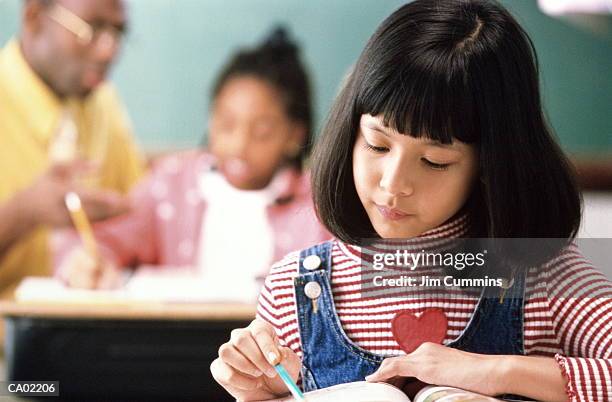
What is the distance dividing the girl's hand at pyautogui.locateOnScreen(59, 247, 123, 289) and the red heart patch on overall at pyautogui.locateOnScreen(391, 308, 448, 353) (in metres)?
1.00

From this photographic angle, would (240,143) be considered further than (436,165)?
Yes

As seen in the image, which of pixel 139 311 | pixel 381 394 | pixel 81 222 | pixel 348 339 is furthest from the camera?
pixel 81 222

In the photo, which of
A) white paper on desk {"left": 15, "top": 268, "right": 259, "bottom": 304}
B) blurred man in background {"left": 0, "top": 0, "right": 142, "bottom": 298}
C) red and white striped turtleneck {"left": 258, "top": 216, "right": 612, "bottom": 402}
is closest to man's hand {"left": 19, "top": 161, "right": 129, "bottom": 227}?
blurred man in background {"left": 0, "top": 0, "right": 142, "bottom": 298}

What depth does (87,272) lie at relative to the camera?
1.70m

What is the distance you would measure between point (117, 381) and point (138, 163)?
408mm

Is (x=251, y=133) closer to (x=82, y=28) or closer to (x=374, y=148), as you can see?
(x=82, y=28)

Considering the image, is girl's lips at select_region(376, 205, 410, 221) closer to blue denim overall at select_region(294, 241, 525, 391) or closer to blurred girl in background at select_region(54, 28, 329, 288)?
blue denim overall at select_region(294, 241, 525, 391)

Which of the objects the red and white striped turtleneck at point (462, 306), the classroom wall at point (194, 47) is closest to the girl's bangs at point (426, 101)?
the red and white striped turtleneck at point (462, 306)

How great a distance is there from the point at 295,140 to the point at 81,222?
0.44 meters

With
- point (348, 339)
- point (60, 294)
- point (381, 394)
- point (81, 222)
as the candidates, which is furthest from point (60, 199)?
point (381, 394)

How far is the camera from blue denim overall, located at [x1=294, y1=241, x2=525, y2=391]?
0.77 meters

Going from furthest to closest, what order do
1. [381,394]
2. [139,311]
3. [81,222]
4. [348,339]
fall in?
[81,222] → [139,311] → [348,339] → [381,394]

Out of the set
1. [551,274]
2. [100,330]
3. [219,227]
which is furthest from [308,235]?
[551,274]

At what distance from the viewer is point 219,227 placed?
1712mm
